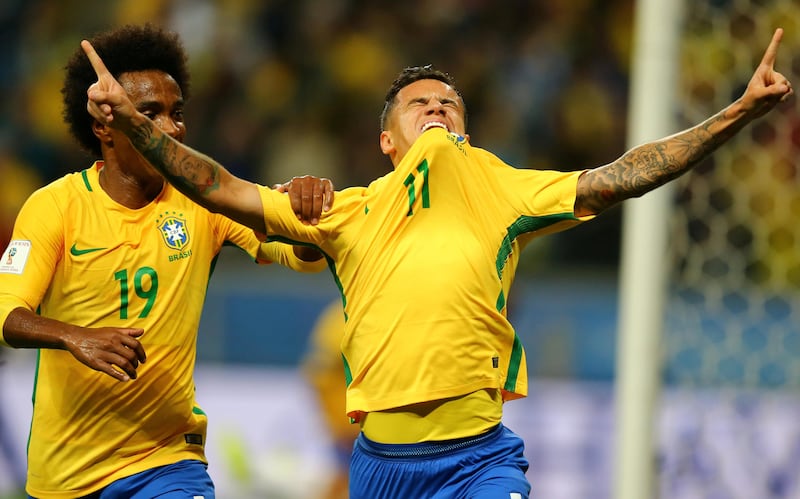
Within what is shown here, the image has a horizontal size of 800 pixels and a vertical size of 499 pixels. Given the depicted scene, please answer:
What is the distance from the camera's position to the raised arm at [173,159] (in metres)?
3.44

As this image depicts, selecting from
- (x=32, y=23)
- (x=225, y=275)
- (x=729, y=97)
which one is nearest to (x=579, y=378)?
(x=729, y=97)

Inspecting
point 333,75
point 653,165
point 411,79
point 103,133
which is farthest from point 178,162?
point 333,75

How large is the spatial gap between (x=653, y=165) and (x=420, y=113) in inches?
30.0

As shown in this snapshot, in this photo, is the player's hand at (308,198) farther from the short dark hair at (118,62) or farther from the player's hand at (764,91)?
the player's hand at (764,91)

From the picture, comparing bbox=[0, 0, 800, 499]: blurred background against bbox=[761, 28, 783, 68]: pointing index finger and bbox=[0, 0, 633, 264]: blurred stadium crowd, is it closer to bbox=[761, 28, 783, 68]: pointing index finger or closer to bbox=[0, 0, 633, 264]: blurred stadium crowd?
bbox=[0, 0, 633, 264]: blurred stadium crowd

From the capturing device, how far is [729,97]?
608cm

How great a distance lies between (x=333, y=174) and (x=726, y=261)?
4866mm

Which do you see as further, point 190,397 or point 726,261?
point 726,261

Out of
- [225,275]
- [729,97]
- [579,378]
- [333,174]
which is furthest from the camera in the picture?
[333,174]

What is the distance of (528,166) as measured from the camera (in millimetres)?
10016

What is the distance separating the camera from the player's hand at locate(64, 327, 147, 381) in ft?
11.4

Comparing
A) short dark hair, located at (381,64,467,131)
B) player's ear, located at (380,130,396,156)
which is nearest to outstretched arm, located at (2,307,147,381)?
player's ear, located at (380,130,396,156)

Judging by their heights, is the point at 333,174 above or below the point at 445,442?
above

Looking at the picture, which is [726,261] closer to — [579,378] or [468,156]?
[579,378]
